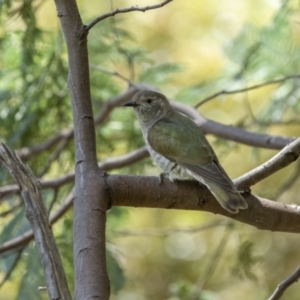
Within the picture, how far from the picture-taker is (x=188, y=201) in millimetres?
2439

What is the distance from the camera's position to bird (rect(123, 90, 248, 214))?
108 inches

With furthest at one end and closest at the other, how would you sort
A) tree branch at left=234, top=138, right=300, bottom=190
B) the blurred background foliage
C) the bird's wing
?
the blurred background foliage → the bird's wing → tree branch at left=234, top=138, right=300, bottom=190

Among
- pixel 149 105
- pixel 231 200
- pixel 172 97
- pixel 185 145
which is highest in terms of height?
pixel 172 97

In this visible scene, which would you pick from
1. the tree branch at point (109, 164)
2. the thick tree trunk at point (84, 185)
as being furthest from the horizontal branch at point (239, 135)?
the thick tree trunk at point (84, 185)

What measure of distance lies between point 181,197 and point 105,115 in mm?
1620

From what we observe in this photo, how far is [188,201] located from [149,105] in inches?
48.5

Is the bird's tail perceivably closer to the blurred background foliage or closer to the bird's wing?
the bird's wing

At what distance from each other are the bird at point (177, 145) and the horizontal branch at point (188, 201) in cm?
6

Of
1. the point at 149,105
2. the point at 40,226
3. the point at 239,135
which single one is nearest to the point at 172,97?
the point at 149,105

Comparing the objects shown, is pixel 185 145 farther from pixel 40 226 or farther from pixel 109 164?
pixel 40 226

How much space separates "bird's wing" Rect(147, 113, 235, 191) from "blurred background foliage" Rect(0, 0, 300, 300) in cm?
36

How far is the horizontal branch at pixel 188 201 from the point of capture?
2.30 m

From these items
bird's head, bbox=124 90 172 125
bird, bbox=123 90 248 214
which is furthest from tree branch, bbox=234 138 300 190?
bird's head, bbox=124 90 172 125

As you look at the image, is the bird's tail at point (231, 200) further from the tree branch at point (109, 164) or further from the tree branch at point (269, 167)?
the tree branch at point (109, 164)
